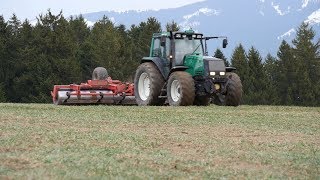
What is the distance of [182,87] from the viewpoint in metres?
19.7

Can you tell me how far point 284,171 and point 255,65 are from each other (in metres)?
59.1

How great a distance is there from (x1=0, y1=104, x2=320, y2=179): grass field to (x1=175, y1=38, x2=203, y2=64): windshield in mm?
7864

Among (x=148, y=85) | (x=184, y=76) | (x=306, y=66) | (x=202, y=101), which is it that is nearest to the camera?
(x=184, y=76)

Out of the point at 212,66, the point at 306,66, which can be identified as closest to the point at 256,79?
the point at 306,66

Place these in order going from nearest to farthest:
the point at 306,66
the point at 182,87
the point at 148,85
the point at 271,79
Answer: the point at 182,87
the point at 148,85
the point at 306,66
the point at 271,79

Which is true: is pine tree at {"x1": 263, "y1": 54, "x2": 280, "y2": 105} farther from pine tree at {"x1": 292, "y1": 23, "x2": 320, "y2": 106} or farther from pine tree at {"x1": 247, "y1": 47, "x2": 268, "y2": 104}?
pine tree at {"x1": 292, "y1": 23, "x2": 320, "y2": 106}

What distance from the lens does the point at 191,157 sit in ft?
25.6

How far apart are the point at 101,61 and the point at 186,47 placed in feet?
123

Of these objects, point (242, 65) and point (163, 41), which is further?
point (242, 65)

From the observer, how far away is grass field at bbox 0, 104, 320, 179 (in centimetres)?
660

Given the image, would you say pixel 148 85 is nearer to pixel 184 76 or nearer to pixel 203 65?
pixel 203 65

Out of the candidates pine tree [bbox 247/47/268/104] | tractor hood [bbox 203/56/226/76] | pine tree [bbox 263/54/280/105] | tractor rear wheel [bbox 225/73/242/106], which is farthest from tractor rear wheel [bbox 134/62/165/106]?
pine tree [bbox 263/54/280/105]

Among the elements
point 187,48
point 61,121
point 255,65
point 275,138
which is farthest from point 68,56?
point 275,138

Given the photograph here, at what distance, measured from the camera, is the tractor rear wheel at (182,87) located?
1973 cm
